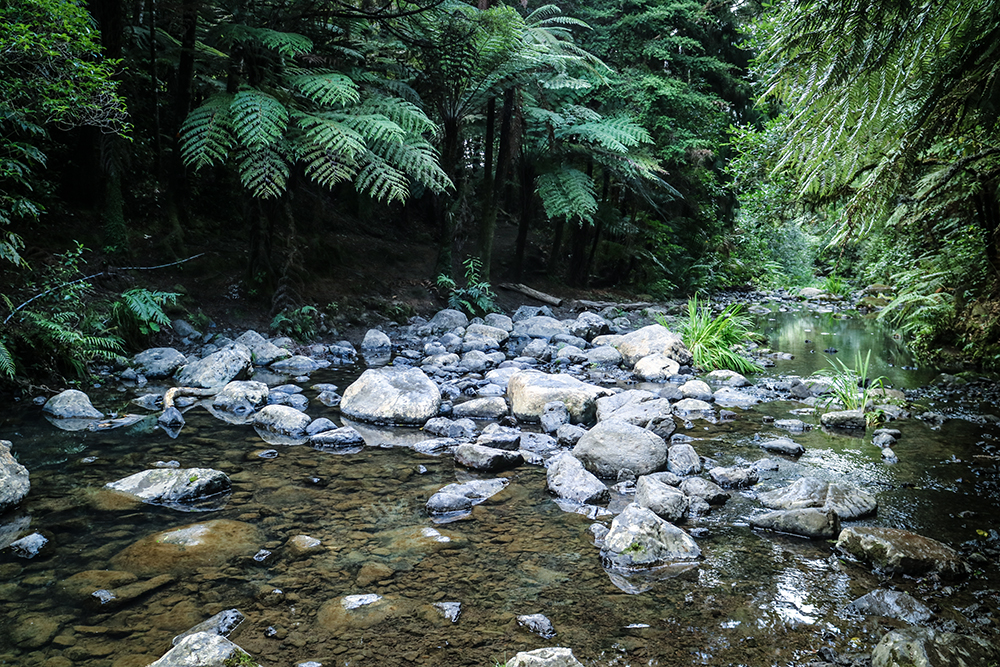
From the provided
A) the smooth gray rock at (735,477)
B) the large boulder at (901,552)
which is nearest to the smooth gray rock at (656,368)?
the smooth gray rock at (735,477)

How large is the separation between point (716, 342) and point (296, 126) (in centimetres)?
561

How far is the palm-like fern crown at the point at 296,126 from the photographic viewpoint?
5520mm

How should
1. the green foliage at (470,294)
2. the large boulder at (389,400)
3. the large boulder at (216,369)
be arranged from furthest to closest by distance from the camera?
the green foliage at (470,294)
the large boulder at (216,369)
the large boulder at (389,400)

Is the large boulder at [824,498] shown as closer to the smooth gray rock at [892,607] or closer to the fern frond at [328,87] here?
the smooth gray rock at [892,607]

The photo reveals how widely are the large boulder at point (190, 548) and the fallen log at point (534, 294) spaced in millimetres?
8081

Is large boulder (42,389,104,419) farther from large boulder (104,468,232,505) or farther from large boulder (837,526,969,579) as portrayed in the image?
large boulder (837,526,969,579)

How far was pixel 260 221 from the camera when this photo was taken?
7.00 meters

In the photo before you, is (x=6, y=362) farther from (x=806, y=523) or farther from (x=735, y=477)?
(x=806, y=523)

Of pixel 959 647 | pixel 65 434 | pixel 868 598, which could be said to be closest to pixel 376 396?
pixel 65 434

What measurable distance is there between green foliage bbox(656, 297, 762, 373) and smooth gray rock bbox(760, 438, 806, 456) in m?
2.71

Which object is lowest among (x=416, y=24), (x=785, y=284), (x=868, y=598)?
(x=868, y=598)

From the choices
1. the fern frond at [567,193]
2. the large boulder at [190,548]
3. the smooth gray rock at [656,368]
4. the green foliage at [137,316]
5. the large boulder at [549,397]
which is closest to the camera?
the large boulder at [190,548]

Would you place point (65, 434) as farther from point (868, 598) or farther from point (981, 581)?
point (981, 581)

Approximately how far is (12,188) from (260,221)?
236 centimetres
